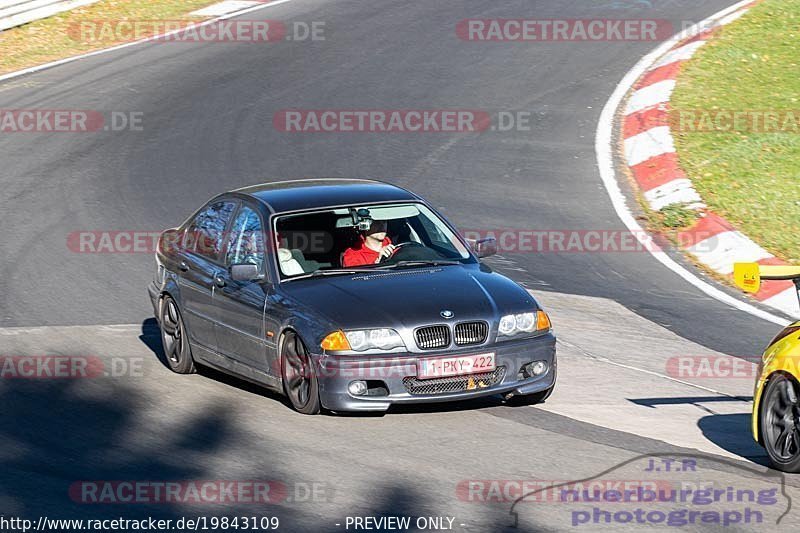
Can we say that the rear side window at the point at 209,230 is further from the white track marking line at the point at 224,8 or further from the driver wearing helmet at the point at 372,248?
the white track marking line at the point at 224,8

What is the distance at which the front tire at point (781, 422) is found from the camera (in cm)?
733

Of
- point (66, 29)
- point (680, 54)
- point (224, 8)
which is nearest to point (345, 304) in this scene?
point (680, 54)

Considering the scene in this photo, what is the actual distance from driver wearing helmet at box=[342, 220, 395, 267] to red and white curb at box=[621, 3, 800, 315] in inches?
167

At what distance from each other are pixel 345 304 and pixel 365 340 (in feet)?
1.15

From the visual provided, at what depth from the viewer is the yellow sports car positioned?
7293 mm

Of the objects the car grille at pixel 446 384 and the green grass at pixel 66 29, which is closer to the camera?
the car grille at pixel 446 384

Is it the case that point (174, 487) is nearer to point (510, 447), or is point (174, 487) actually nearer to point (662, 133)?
point (510, 447)

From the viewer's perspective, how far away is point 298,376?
8.70 m

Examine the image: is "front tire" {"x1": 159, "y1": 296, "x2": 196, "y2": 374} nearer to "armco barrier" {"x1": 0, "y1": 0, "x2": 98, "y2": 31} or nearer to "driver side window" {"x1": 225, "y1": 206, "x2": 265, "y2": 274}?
"driver side window" {"x1": 225, "y1": 206, "x2": 265, "y2": 274}

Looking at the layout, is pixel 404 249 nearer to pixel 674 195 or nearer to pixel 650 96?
pixel 674 195

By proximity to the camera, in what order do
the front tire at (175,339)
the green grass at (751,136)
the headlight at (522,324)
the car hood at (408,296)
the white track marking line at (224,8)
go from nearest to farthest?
the car hood at (408,296)
the headlight at (522,324)
the front tire at (175,339)
the green grass at (751,136)
the white track marking line at (224,8)

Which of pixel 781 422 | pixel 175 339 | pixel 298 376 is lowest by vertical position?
pixel 175 339

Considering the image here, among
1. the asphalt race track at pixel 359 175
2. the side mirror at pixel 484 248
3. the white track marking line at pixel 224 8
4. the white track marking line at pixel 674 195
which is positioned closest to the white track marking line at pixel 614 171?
the asphalt race track at pixel 359 175

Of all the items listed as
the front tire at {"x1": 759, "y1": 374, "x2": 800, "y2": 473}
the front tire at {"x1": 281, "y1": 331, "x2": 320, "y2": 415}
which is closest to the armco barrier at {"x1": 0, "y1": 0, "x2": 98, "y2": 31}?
the front tire at {"x1": 281, "y1": 331, "x2": 320, "y2": 415}
